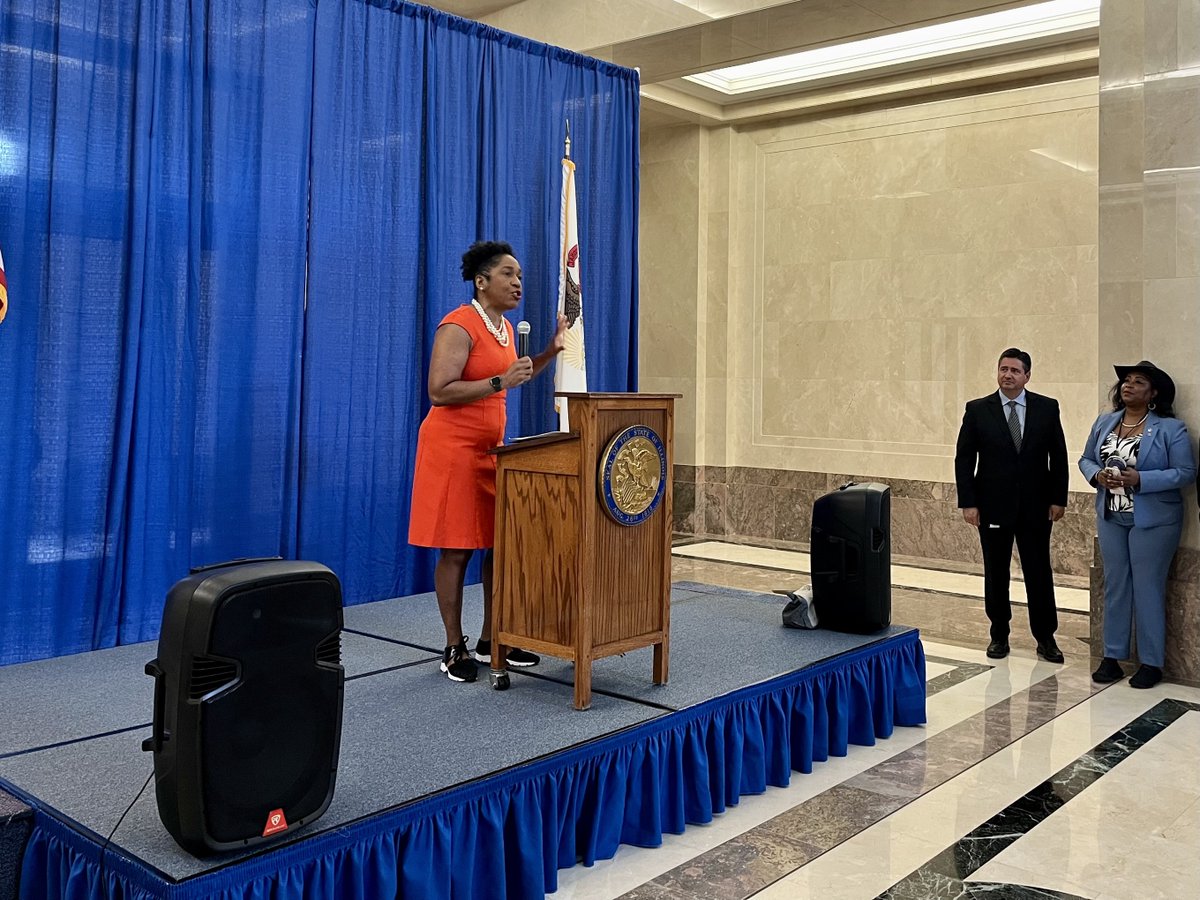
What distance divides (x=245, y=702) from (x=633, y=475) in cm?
154

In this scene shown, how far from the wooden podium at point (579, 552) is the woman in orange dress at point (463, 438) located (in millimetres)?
201

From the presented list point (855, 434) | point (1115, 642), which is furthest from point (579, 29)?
point (1115, 642)

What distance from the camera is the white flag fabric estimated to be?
623 cm

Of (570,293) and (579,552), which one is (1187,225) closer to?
(570,293)

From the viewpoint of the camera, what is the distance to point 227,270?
4855mm

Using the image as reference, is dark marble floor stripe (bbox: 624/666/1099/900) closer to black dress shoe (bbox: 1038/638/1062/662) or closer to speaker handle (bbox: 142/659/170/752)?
black dress shoe (bbox: 1038/638/1062/662)

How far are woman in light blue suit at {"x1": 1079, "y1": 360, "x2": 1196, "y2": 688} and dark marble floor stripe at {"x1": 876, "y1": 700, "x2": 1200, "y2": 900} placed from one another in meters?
0.47

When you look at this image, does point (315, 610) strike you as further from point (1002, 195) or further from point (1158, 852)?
point (1002, 195)

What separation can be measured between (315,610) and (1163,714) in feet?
12.8

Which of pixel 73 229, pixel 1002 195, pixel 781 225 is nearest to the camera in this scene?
pixel 73 229

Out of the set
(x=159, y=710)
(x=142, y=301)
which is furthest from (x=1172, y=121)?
(x=159, y=710)

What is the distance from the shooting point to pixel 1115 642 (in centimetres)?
538

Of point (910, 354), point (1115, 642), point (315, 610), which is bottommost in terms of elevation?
point (1115, 642)

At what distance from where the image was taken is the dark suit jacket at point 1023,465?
18.7 ft
